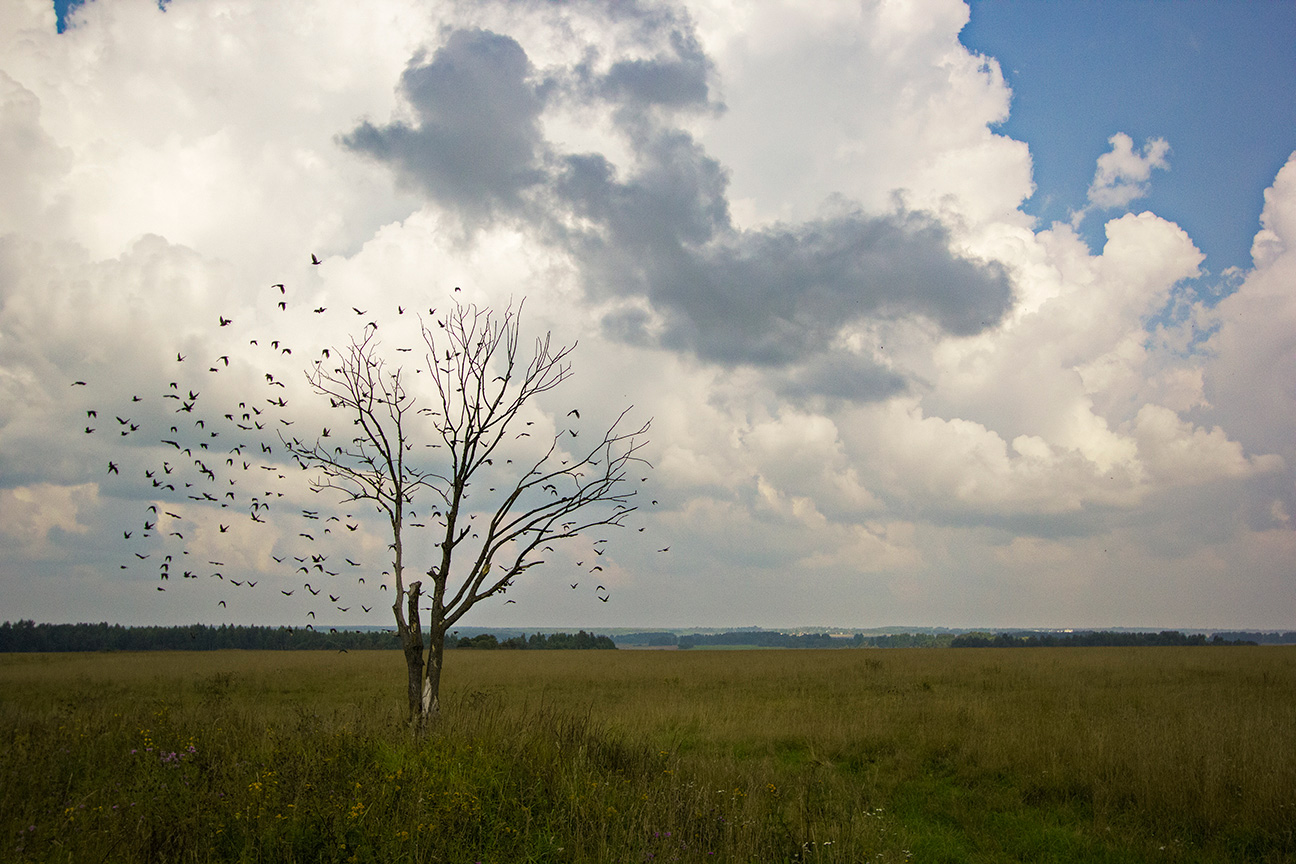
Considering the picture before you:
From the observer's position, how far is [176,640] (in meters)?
94.9

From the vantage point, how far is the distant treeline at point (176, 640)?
272ft

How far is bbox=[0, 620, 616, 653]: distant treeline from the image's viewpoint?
3260 inches

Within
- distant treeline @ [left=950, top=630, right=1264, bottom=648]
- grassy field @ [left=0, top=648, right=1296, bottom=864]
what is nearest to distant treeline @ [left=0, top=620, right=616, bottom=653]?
distant treeline @ [left=950, top=630, right=1264, bottom=648]

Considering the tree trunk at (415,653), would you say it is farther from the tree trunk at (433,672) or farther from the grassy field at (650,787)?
the grassy field at (650,787)

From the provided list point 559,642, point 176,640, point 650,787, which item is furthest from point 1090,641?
point 176,640

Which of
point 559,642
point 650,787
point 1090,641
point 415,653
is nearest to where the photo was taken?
point 650,787

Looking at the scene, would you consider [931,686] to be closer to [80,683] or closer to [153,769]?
[153,769]

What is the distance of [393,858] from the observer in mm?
5578

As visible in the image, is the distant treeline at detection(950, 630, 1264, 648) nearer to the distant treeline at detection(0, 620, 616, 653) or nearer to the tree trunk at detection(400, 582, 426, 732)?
the distant treeline at detection(0, 620, 616, 653)

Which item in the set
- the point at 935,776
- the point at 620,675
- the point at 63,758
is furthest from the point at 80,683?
the point at 935,776

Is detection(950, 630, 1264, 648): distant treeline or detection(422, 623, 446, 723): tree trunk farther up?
detection(422, 623, 446, 723): tree trunk

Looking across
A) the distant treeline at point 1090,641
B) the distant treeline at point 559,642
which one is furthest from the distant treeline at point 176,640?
the distant treeline at point 1090,641

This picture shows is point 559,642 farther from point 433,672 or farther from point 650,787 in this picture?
point 650,787

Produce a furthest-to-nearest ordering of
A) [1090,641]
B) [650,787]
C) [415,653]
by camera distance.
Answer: [1090,641]
[415,653]
[650,787]
